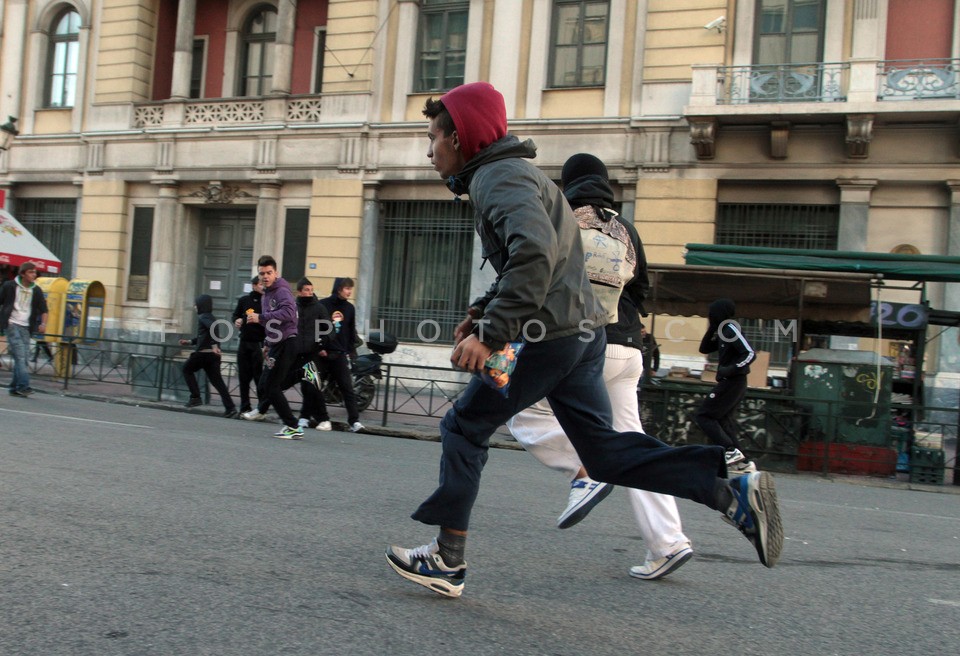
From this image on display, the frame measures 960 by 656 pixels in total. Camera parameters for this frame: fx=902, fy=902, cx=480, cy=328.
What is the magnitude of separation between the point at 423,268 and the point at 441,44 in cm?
492

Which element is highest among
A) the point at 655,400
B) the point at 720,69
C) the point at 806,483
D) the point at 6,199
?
the point at 720,69

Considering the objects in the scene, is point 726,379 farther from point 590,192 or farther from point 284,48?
point 284,48

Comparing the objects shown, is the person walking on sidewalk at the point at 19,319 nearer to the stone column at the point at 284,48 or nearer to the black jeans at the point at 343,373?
the black jeans at the point at 343,373

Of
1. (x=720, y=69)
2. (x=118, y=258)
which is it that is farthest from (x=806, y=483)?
(x=118, y=258)

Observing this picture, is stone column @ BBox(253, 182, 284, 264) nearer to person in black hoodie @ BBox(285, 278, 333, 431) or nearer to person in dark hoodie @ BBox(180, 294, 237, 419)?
person in dark hoodie @ BBox(180, 294, 237, 419)

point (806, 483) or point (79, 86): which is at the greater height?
point (79, 86)

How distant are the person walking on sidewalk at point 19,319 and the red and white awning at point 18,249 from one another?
16.6 feet

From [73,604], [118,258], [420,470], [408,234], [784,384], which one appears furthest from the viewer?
[118,258]

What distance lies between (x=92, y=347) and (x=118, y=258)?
7719 mm

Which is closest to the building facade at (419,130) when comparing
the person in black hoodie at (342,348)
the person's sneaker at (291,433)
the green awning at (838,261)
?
the person in black hoodie at (342,348)

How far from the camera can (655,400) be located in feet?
37.1

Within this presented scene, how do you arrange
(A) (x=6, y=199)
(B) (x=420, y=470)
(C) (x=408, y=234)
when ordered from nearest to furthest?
1. (B) (x=420, y=470)
2. (C) (x=408, y=234)
3. (A) (x=6, y=199)

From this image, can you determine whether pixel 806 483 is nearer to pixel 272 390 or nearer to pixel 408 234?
pixel 272 390

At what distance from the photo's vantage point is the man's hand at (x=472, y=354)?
3.08m
